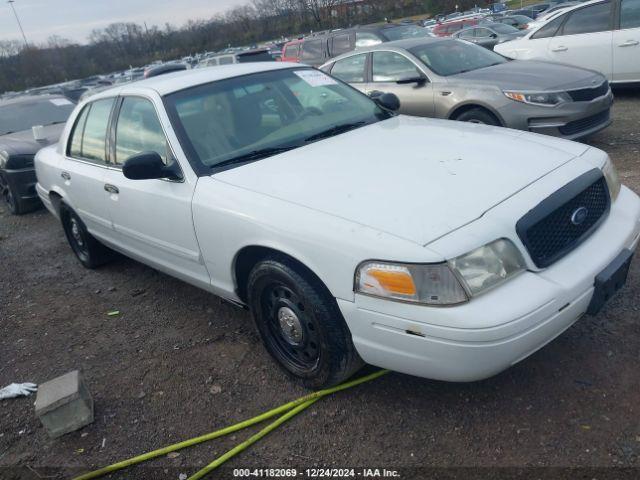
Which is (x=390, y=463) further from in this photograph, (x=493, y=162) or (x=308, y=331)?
(x=493, y=162)

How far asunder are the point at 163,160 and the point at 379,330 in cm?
182

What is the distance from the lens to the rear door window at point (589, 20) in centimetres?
810

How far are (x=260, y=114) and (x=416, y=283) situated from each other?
180cm

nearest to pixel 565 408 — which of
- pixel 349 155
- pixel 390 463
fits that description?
pixel 390 463

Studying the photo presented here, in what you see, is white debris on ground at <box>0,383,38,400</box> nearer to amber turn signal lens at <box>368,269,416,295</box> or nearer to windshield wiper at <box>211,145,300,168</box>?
windshield wiper at <box>211,145,300,168</box>

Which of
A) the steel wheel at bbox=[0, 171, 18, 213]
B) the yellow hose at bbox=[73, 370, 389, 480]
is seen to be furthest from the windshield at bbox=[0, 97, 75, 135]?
the yellow hose at bbox=[73, 370, 389, 480]

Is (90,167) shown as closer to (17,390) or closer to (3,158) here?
(17,390)

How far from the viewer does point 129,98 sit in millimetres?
3838

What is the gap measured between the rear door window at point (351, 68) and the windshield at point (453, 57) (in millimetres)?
797

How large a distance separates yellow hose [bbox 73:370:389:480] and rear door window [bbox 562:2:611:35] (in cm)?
760

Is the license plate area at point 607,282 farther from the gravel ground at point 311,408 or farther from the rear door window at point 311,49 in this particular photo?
the rear door window at point 311,49

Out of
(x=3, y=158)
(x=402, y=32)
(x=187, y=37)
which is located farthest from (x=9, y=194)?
(x=187, y=37)

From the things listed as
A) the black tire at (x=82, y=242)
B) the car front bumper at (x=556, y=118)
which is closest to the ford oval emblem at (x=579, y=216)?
the car front bumper at (x=556, y=118)

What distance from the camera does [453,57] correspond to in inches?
269
